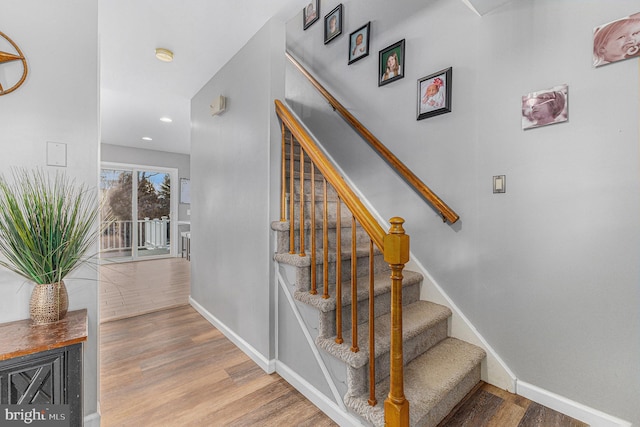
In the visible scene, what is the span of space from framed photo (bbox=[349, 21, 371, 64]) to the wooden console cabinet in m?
2.76

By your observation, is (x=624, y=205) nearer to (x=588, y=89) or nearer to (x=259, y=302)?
(x=588, y=89)

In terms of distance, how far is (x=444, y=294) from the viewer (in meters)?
2.00

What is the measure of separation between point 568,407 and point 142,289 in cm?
444

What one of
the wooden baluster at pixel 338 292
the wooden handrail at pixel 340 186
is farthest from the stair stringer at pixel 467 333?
the wooden handrail at pixel 340 186

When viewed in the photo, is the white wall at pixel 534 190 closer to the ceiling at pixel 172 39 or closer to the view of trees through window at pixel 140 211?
the ceiling at pixel 172 39

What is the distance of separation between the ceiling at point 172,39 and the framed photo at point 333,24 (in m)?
1.13

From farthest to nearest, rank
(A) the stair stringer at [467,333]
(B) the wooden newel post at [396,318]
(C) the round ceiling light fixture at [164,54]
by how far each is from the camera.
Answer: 1. (C) the round ceiling light fixture at [164,54]
2. (A) the stair stringer at [467,333]
3. (B) the wooden newel post at [396,318]

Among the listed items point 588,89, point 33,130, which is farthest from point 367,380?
point 33,130

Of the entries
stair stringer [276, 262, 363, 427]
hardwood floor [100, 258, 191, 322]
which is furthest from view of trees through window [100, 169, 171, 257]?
stair stringer [276, 262, 363, 427]

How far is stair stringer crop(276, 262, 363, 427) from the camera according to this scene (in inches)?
57.4

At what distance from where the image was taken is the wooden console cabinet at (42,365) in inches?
40.3

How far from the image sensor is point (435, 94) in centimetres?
202

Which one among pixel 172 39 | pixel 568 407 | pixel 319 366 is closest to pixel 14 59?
pixel 172 39

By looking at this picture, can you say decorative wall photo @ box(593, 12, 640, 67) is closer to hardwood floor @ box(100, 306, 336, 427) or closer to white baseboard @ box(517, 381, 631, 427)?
white baseboard @ box(517, 381, 631, 427)
